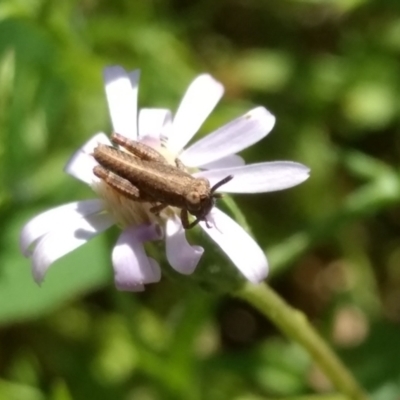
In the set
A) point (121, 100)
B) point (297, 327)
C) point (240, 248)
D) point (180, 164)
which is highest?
point (121, 100)

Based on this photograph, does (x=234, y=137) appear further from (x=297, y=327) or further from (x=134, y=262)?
(x=297, y=327)

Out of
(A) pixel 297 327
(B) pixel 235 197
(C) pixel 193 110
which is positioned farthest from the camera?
(B) pixel 235 197

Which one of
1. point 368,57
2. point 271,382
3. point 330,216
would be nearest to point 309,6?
point 368,57

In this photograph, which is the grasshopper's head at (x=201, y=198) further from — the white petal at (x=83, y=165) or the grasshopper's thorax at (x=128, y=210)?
the white petal at (x=83, y=165)

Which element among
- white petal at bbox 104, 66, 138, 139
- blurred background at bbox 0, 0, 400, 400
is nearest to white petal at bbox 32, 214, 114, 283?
white petal at bbox 104, 66, 138, 139

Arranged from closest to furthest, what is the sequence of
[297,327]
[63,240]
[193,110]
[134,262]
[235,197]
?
[134,262] < [63,240] < [193,110] < [297,327] < [235,197]

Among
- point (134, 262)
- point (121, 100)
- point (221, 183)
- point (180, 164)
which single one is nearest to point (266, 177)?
point (221, 183)

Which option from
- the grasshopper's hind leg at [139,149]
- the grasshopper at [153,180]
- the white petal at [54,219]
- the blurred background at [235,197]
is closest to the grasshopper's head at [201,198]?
the grasshopper at [153,180]
